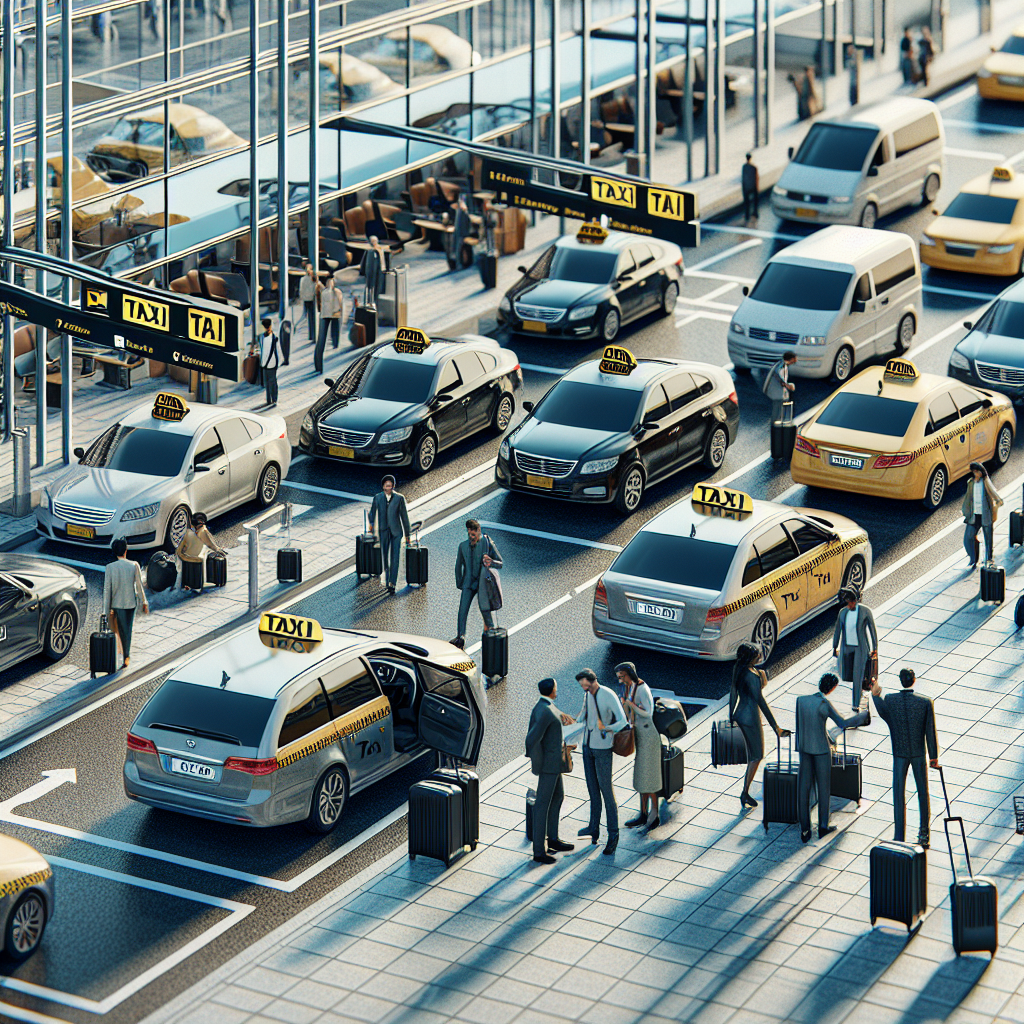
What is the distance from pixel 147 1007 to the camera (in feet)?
52.5

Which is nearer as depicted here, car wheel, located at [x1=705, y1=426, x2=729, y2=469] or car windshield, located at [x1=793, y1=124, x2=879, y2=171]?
car wheel, located at [x1=705, y1=426, x2=729, y2=469]

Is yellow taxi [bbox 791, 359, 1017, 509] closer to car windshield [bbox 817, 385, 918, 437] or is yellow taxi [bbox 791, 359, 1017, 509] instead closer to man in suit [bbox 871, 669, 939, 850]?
car windshield [bbox 817, 385, 918, 437]

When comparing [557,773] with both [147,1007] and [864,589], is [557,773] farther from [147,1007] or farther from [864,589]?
[864,589]

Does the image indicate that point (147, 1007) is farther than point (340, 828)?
No

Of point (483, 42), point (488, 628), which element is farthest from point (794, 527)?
point (483, 42)

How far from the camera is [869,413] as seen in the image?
90.7 feet

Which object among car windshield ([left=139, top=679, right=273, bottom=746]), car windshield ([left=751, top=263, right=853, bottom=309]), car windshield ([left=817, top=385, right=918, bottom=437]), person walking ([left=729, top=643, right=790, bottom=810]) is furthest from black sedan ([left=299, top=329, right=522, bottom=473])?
person walking ([left=729, top=643, right=790, bottom=810])

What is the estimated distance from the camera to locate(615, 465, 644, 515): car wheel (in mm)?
27234

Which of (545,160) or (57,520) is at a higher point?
(545,160)

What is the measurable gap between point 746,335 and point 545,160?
13.5 ft

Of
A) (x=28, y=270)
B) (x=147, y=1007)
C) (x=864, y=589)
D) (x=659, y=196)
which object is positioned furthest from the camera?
(x=28, y=270)

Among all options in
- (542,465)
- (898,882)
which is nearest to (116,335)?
(542,465)

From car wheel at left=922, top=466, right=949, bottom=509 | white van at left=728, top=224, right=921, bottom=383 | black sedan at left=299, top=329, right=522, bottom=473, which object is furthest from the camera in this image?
white van at left=728, top=224, right=921, bottom=383

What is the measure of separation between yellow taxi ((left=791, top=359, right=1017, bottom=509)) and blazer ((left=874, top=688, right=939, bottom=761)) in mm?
9522
